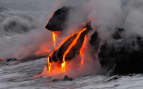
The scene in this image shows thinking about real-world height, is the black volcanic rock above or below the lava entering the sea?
above

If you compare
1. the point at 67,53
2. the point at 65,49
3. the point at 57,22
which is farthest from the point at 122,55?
the point at 57,22

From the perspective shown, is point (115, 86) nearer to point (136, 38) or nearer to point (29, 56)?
point (136, 38)

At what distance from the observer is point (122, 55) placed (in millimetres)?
9508

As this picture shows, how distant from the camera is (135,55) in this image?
9.31 m

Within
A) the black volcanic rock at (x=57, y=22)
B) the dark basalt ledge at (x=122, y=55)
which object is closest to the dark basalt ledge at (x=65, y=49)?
the dark basalt ledge at (x=122, y=55)

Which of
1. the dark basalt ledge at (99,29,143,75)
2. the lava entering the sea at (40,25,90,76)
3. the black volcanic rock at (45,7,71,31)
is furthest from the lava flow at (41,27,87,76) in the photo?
the black volcanic rock at (45,7,71,31)

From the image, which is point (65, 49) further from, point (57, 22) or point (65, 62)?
point (57, 22)

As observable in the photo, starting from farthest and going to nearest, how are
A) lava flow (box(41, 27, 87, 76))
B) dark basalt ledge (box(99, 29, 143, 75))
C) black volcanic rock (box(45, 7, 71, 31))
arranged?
black volcanic rock (box(45, 7, 71, 31)), lava flow (box(41, 27, 87, 76)), dark basalt ledge (box(99, 29, 143, 75))

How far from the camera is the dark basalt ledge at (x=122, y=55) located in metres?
9.30

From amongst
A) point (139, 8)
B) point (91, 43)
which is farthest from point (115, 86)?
point (139, 8)

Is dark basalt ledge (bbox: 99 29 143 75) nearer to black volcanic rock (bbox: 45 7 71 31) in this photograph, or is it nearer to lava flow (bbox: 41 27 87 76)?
lava flow (bbox: 41 27 87 76)

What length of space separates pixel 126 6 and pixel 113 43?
1911 mm

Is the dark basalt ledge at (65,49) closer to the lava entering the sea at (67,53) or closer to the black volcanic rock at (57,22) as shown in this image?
the lava entering the sea at (67,53)

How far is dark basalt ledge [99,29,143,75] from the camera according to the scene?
9.30 metres
